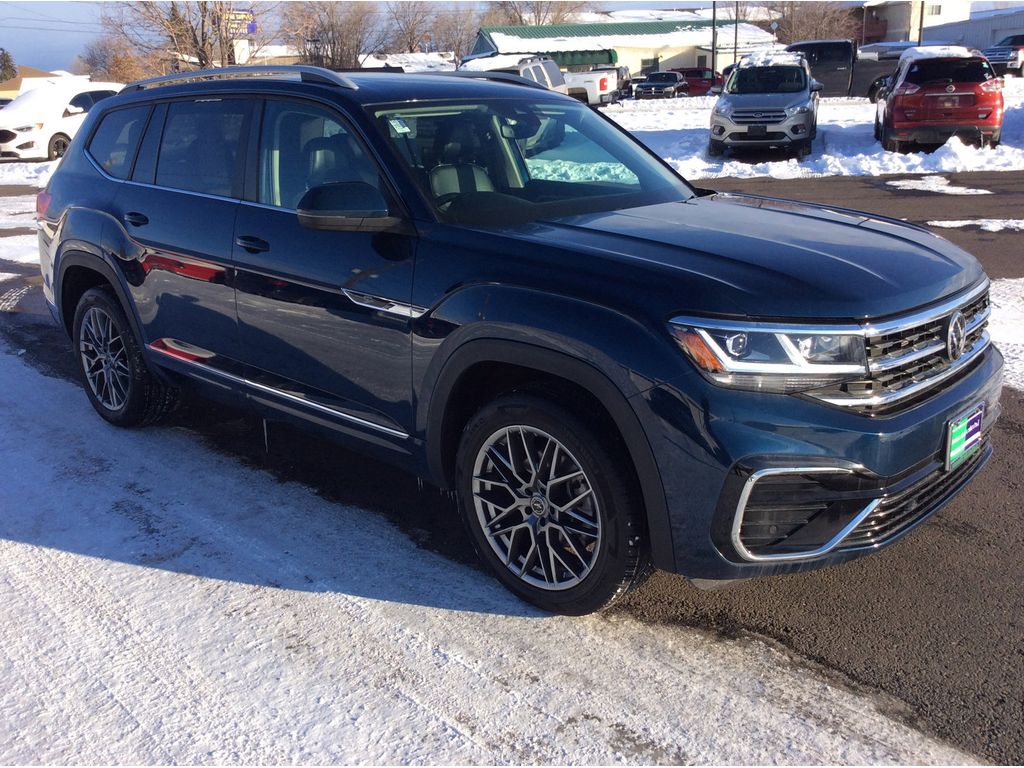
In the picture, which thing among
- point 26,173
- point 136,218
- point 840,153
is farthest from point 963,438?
point 26,173

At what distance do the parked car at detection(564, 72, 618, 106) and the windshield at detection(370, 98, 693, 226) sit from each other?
26572 millimetres

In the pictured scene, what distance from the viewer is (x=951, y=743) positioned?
2.64 meters

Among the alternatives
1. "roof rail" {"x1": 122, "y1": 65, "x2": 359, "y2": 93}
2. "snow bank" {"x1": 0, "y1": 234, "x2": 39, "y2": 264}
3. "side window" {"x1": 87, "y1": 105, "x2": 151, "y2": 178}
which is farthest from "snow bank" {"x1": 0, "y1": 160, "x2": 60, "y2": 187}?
"roof rail" {"x1": 122, "y1": 65, "x2": 359, "y2": 93}

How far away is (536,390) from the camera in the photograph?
10.4ft

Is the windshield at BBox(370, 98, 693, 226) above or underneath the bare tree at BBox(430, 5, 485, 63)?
underneath

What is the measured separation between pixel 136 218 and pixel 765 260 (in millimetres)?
3233

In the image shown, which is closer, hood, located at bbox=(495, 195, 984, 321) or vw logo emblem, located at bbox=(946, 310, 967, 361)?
hood, located at bbox=(495, 195, 984, 321)

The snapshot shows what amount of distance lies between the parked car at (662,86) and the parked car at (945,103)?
25.1 metres

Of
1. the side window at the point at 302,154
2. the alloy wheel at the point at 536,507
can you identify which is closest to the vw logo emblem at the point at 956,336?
the alloy wheel at the point at 536,507

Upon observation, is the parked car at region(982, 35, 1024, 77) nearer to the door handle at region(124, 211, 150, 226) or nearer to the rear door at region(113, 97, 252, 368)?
the rear door at region(113, 97, 252, 368)

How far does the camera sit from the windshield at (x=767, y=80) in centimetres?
1762

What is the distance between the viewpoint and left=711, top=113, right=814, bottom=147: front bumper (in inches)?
648

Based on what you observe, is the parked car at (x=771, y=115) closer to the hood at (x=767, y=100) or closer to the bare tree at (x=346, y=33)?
the hood at (x=767, y=100)

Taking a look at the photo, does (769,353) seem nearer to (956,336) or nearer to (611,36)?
(956,336)
